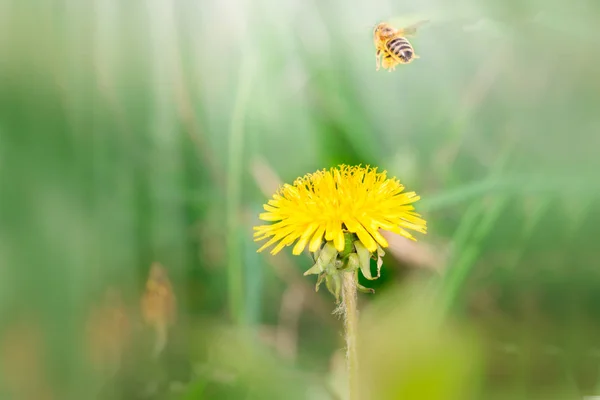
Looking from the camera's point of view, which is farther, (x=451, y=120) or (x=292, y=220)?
(x=451, y=120)

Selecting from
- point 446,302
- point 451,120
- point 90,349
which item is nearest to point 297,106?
point 451,120

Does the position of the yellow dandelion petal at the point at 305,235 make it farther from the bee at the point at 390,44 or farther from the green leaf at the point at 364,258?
the bee at the point at 390,44

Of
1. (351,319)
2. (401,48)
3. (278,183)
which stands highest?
Answer: (401,48)

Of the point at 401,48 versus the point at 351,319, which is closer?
the point at 351,319

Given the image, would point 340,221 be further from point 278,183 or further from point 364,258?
point 278,183

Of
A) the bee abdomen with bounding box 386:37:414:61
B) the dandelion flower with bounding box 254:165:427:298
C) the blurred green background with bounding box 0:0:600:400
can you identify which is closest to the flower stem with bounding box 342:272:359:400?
the dandelion flower with bounding box 254:165:427:298

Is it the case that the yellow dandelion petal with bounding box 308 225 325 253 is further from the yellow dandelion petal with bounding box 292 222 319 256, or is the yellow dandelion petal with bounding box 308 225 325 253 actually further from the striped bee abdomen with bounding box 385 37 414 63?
the striped bee abdomen with bounding box 385 37 414 63

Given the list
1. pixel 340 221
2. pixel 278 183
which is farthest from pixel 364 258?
pixel 278 183

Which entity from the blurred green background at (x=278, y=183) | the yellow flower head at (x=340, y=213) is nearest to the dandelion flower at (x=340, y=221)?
the yellow flower head at (x=340, y=213)

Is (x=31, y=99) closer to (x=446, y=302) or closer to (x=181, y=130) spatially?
(x=181, y=130)
